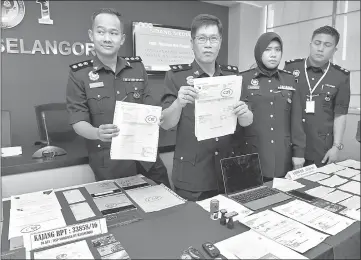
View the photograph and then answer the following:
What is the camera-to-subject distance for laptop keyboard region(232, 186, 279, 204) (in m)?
1.14

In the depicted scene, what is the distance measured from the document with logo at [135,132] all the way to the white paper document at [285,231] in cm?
50

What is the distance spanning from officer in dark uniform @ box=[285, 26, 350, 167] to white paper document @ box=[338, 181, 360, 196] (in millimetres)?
457

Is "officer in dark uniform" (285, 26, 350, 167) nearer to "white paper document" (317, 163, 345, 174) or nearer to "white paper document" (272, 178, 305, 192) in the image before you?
"white paper document" (317, 163, 345, 174)

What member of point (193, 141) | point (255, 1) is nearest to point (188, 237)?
point (193, 141)

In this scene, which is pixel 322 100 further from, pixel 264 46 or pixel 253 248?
pixel 253 248

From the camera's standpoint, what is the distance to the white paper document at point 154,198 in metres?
1.07

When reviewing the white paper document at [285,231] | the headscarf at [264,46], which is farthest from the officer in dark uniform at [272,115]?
the white paper document at [285,231]

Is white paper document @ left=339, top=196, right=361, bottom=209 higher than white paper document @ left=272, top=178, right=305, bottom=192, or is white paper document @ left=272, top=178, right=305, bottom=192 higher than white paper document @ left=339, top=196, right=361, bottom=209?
white paper document @ left=272, top=178, right=305, bottom=192

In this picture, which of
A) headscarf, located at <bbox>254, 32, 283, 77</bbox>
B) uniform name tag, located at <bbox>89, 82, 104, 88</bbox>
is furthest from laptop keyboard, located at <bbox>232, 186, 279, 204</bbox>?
uniform name tag, located at <bbox>89, 82, 104, 88</bbox>

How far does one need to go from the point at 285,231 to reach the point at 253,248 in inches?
6.4

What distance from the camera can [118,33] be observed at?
50.1 inches

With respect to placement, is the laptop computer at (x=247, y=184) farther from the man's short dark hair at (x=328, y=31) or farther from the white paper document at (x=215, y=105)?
the man's short dark hair at (x=328, y=31)

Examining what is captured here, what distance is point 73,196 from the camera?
1173mm

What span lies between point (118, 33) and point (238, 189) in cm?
92
